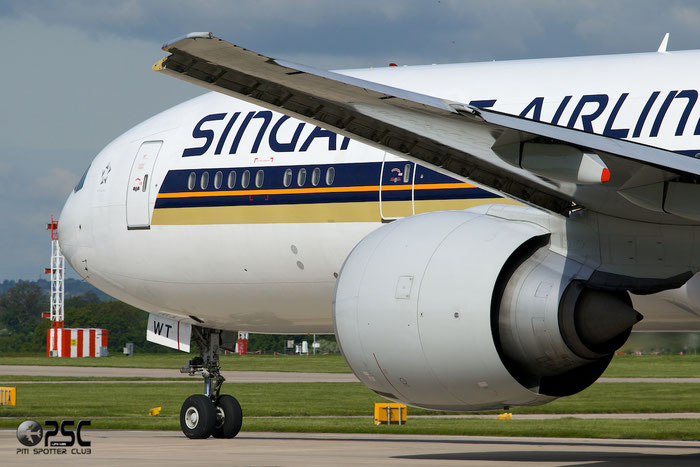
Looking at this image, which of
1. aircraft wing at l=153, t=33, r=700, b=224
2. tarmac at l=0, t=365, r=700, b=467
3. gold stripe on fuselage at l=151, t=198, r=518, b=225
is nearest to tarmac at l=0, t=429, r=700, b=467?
tarmac at l=0, t=365, r=700, b=467

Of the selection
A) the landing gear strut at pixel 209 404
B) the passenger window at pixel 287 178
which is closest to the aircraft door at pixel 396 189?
the passenger window at pixel 287 178

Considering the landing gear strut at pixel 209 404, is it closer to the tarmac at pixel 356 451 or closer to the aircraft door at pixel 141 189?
the tarmac at pixel 356 451

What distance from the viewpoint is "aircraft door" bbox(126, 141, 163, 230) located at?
49.2 feet

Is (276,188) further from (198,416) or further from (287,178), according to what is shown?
(198,416)

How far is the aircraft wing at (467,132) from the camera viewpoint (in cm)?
700

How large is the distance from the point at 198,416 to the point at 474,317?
337 inches

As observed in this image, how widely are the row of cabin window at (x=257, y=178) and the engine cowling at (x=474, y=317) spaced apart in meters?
4.21

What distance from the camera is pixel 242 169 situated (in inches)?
553

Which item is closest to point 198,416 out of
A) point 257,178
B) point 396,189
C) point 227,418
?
point 227,418

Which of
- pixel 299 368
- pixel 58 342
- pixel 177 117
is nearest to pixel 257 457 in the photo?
pixel 177 117

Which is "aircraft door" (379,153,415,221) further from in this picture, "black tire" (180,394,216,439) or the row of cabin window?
"black tire" (180,394,216,439)

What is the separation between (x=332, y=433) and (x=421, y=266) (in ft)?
42.4

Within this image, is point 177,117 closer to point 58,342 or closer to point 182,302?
point 182,302

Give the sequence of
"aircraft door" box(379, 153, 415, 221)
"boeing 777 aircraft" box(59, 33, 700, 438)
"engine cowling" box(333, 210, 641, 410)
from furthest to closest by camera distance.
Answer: "aircraft door" box(379, 153, 415, 221) < "engine cowling" box(333, 210, 641, 410) < "boeing 777 aircraft" box(59, 33, 700, 438)
